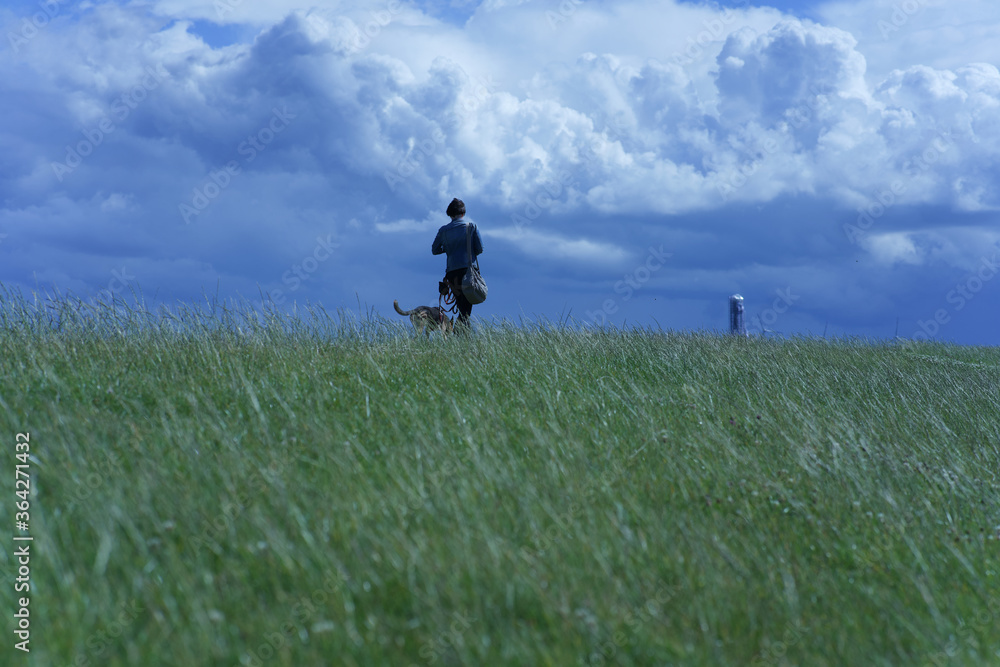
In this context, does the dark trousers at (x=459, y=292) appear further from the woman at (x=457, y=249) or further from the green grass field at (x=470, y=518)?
the green grass field at (x=470, y=518)

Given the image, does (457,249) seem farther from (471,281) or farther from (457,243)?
(471,281)

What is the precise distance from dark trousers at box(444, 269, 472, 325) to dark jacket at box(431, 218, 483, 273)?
14 centimetres

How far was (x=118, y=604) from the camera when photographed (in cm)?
335

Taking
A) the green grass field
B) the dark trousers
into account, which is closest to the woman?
the dark trousers

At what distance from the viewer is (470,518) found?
4.25 meters

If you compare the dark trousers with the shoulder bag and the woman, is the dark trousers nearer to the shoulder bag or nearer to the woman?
the woman

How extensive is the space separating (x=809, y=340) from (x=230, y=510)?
14.6 meters

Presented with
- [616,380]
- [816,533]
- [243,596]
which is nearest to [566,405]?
[616,380]

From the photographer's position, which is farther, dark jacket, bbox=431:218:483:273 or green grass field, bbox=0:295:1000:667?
dark jacket, bbox=431:218:483:273

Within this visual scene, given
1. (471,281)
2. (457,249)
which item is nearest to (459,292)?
(471,281)

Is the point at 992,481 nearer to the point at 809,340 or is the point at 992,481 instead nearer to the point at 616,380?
the point at 616,380

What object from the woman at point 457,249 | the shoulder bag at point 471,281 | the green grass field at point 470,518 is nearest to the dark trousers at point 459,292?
the woman at point 457,249

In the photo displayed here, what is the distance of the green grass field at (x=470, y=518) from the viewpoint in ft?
10.8

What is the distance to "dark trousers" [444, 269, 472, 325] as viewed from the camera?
1280cm
